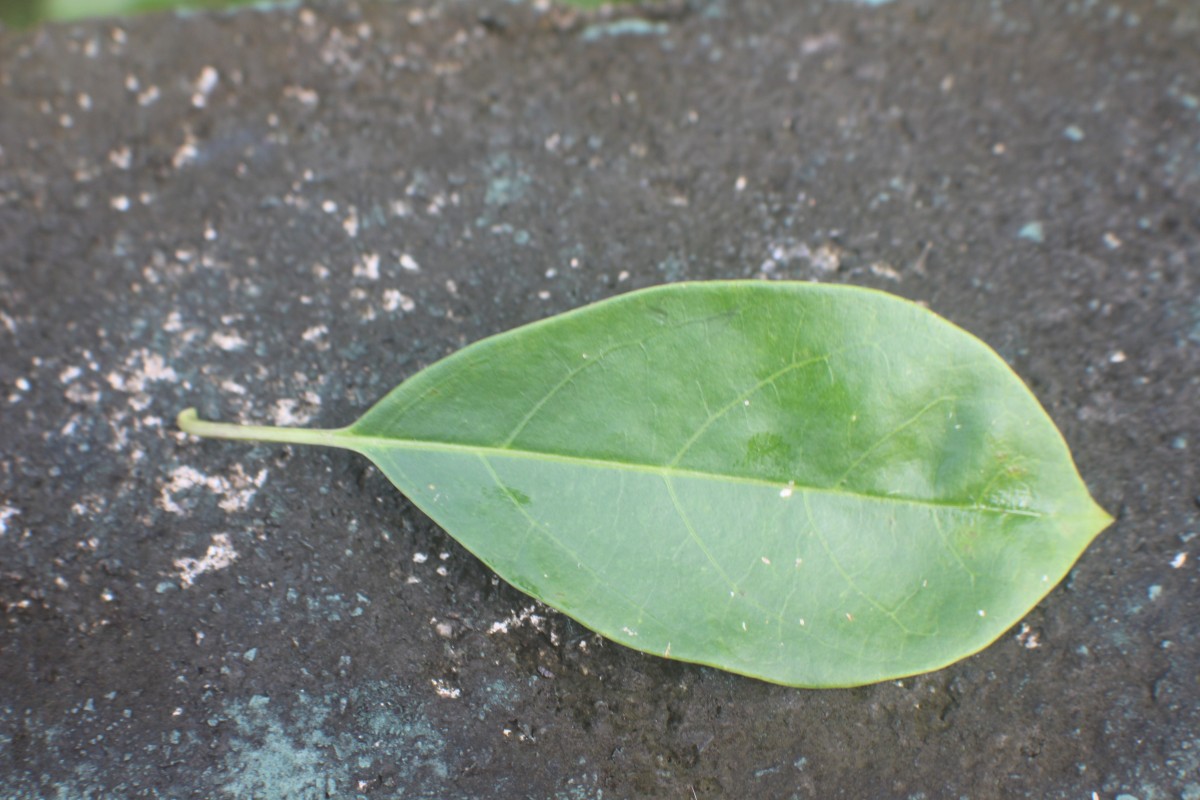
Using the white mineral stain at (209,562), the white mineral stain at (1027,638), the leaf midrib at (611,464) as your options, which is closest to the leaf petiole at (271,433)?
the leaf midrib at (611,464)

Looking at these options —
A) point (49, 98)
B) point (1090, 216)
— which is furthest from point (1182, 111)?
point (49, 98)

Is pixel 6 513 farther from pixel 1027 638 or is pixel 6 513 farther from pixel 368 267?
pixel 1027 638

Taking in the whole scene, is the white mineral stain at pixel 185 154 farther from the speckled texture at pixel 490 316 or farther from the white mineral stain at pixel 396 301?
the white mineral stain at pixel 396 301

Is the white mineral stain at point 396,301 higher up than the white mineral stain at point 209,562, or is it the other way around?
the white mineral stain at point 396,301

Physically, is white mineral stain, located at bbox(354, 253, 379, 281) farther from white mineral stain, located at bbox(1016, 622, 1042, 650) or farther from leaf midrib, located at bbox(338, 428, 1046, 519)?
white mineral stain, located at bbox(1016, 622, 1042, 650)

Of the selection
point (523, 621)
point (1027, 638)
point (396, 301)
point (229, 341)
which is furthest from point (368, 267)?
point (1027, 638)

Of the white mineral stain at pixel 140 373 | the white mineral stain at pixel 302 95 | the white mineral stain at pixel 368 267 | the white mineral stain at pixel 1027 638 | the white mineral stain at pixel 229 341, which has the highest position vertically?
the white mineral stain at pixel 302 95

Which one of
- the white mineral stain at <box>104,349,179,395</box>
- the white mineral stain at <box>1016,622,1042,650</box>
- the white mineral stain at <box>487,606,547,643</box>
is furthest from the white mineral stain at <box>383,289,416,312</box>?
the white mineral stain at <box>1016,622,1042,650</box>
